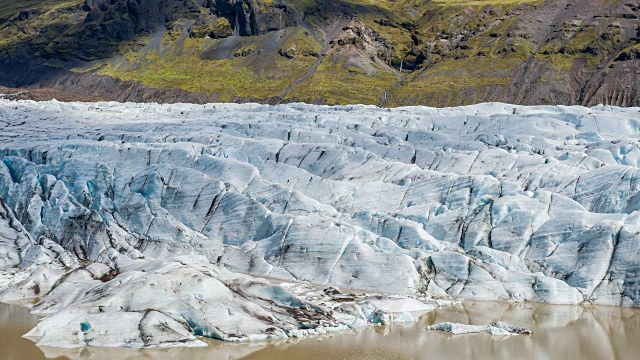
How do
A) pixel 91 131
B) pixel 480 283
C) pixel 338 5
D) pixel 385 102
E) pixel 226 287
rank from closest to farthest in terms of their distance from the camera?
1. pixel 226 287
2. pixel 480 283
3. pixel 91 131
4. pixel 385 102
5. pixel 338 5

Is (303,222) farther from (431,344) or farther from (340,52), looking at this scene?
(340,52)

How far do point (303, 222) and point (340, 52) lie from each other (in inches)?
4250

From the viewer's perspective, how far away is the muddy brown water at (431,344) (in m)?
22.8

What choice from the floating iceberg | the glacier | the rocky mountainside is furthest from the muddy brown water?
the rocky mountainside

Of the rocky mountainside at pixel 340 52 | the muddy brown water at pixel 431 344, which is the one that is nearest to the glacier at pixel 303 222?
the muddy brown water at pixel 431 344

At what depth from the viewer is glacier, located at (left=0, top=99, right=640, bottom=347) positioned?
25469 mm

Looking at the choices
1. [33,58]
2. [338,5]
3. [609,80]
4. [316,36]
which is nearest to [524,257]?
[609,80]

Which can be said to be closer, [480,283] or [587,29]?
[480,283]

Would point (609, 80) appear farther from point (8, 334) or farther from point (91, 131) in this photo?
point (8, 334)

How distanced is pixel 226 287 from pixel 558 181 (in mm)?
20323

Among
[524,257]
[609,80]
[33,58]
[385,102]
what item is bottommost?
[33,58]

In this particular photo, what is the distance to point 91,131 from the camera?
5109 centimetres

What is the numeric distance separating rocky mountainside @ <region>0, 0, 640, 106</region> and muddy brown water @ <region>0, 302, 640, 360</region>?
87.3m

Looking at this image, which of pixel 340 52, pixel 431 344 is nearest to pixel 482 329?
pixel 431 344
